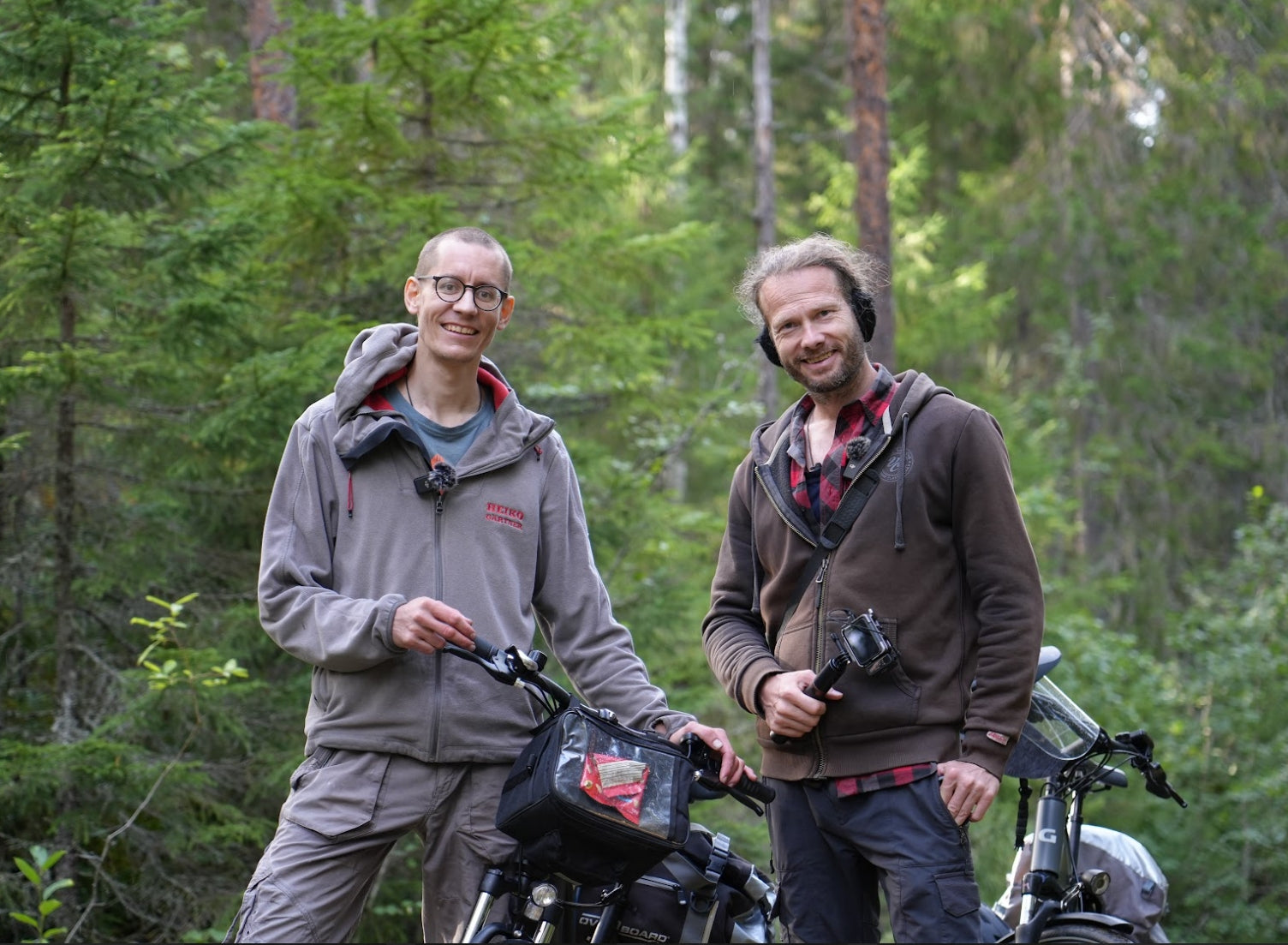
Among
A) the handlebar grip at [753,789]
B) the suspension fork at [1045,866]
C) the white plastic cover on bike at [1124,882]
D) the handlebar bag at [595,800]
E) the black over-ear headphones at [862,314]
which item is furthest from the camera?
the white plastic cover on bike at [1124,882]

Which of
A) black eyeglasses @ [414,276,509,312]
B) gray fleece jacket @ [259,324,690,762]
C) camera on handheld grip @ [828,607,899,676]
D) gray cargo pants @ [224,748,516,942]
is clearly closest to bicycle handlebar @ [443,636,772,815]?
gray fleece jacket @ [259,324,690,762]

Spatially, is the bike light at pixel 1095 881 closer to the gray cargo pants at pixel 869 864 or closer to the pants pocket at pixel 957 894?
the gray cargo pants at pixel 869 864

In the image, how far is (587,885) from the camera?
118 inches

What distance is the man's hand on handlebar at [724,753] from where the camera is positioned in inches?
123

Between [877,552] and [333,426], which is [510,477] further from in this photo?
[877,552]

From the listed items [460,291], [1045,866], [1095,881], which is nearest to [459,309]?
[460,291]

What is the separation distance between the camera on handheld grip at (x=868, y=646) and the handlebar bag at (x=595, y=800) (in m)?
0.50

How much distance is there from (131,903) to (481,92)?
17.1ft

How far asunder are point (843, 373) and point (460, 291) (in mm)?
1072

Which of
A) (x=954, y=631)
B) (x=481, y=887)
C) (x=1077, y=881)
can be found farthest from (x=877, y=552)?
(x=1077, y=881)

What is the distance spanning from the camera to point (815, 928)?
10.5 ft

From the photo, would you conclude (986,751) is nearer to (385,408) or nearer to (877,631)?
(877,631)

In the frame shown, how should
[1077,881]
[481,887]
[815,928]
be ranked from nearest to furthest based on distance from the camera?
1. [481,887]
2. [815,928]
3. [1077,881]

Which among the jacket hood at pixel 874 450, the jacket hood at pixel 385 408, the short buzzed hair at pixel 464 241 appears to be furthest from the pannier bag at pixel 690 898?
the short buzzed hair at pixel 464 241
